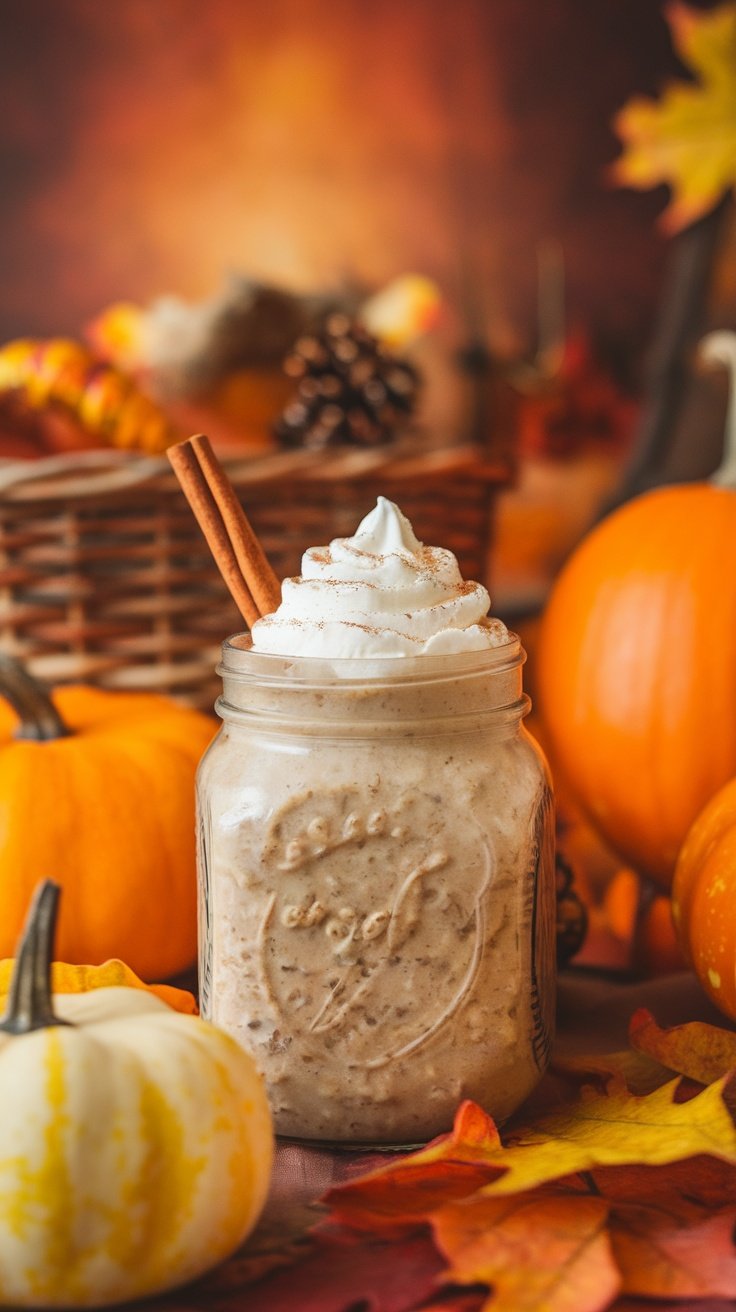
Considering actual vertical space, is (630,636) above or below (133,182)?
below

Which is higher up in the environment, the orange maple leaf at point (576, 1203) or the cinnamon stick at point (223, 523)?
the cinnamon stick at point (223, 523)

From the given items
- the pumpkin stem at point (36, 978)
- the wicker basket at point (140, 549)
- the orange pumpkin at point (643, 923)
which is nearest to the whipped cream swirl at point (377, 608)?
the pumpkin stem at point (36, 978)

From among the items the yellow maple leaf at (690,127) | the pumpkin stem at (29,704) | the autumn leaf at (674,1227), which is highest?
the yellow maple leaf at (690,127)

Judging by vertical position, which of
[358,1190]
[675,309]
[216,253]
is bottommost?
[358,1190]

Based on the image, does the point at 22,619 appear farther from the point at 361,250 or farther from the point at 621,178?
the point at 621,178

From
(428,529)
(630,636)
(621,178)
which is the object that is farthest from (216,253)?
(630,636)

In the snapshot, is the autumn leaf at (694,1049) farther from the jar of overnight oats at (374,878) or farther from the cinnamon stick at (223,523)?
the cinnamon stick at (223,523)
